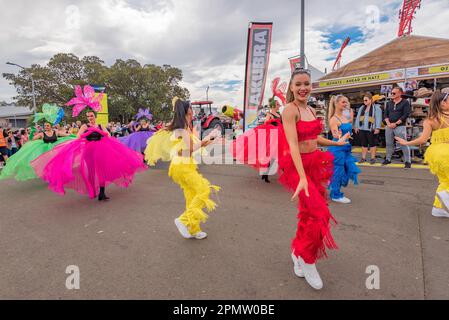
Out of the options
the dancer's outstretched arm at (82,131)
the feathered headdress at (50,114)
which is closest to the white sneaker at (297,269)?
the dancer's outstretched arm at (82,131)

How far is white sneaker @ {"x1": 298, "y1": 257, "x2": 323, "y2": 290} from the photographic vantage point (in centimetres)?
228

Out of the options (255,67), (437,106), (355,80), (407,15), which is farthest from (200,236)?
(407,15)

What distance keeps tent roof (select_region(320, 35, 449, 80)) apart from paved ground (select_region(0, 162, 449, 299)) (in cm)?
767

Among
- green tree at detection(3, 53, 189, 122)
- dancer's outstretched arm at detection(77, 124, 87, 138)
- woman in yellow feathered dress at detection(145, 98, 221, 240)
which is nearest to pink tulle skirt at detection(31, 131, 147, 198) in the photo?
dancer's outstretched arm at detection(77, 124, 87, 138)

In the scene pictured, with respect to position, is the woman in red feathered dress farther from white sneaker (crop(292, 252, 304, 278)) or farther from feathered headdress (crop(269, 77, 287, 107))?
feathered headdress (crop(269, 77, 287, 107))

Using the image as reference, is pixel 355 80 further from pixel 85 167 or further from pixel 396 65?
pixel 85 167

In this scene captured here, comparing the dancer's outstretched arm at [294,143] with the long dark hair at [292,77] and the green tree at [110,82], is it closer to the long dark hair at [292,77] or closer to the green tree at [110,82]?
the long dark hair at [292,77]

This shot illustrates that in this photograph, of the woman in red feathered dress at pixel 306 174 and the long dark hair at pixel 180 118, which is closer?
the woman in red feathered dress at pixel 306 174

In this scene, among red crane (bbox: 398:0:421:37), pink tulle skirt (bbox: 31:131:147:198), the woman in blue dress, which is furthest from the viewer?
red crane (bbox: 398:0:421:37)

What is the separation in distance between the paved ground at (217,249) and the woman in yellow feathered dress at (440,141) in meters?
0.38

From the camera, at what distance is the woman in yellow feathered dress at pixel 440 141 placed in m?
3.54
